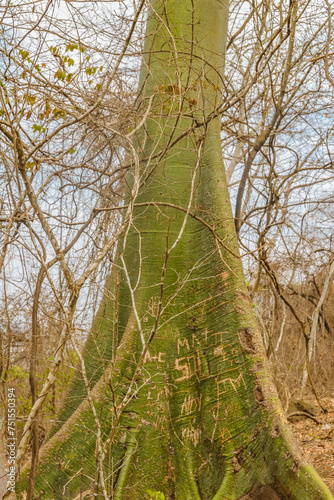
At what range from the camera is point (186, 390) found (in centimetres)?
253

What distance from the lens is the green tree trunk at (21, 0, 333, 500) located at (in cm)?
219

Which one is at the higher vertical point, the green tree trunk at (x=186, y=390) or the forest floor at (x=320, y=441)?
the green tree trunk at (x=186, y=390)

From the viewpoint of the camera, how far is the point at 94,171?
4047 millimetres

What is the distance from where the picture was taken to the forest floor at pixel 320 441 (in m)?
2.97

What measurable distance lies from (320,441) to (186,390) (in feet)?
6.84

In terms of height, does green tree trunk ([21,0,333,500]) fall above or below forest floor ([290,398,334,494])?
above

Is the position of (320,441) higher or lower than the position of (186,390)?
lower

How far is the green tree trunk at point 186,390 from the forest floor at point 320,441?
54cm

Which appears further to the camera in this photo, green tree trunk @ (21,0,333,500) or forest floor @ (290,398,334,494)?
forest floor @ (290,398,334,494)

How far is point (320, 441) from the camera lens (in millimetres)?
3846

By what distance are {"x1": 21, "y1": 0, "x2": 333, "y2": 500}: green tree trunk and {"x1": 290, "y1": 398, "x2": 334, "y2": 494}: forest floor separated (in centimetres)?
54

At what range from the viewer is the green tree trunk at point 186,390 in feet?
7.20

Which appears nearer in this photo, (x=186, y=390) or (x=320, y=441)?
(x=186, y=390)

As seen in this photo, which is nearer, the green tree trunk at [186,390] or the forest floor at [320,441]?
the green tree trunk at [186,390]
